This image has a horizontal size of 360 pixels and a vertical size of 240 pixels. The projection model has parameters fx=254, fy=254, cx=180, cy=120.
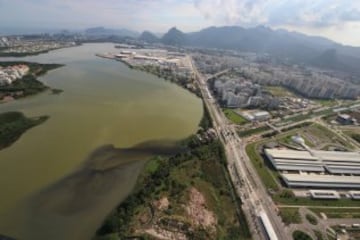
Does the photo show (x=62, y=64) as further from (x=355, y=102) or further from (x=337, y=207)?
(x=355, y=102)

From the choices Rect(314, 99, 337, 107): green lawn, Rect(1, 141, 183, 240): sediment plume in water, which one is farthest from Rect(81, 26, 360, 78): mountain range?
Rect(1, 141, 183, 240): sediment plume in water

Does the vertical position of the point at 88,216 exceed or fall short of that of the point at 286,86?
it exceeds it

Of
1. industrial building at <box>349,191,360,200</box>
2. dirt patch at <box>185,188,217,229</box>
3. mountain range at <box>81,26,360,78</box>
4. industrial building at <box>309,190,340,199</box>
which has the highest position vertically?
dirt patch at <box>185,188,217,229</box>

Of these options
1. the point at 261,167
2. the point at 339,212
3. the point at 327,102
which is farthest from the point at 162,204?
the point at 327,102

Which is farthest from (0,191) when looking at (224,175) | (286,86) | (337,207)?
(286,86)

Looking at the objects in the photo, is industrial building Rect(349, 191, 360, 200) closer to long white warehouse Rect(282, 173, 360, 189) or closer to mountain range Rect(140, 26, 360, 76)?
long white warehouse Rect(282, 173, 360, 189)

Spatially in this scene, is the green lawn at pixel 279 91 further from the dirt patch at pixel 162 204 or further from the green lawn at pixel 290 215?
the dirt patch at pixel 162 204
